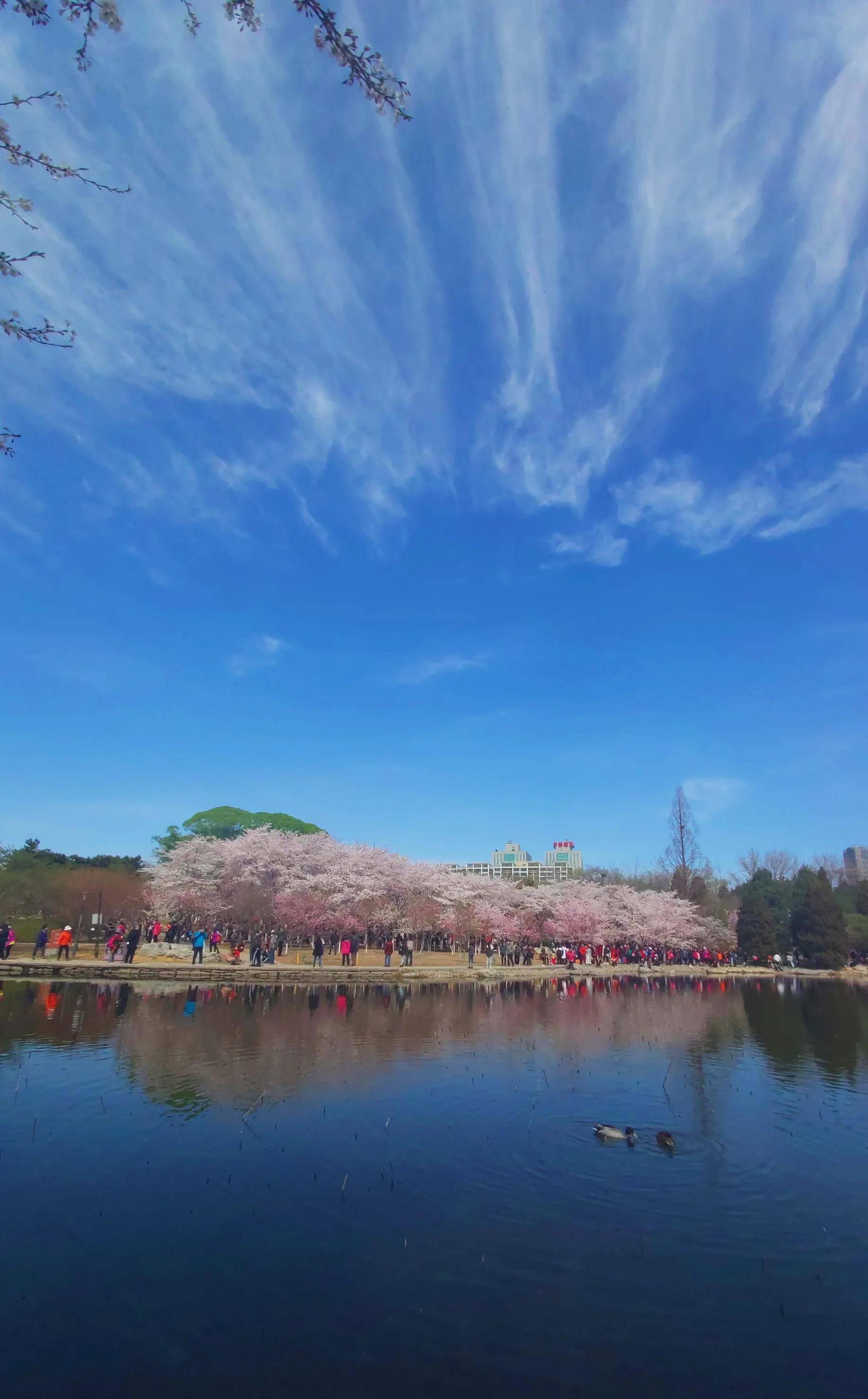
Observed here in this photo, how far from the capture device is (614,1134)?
12.5 metres

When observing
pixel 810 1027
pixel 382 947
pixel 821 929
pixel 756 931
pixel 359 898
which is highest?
pixel 359 898

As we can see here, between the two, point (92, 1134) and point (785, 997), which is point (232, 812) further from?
point (92, 1134)

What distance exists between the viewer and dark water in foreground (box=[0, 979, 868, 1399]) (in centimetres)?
658

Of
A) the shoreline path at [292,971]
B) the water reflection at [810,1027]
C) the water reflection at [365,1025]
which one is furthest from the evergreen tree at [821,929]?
the water reflection at [365,1025]

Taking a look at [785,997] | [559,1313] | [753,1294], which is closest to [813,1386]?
[753,1294]

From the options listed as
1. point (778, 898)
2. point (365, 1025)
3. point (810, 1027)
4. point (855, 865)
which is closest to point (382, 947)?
point (365, 1025)

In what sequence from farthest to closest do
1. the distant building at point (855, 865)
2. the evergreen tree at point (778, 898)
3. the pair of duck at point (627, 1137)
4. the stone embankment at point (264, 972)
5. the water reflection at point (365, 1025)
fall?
the distant building at point (855, 865) → the evergreen tree at point (778, 898) → the stone embankment at point (264, 972) → the water reflection at point (365, 1025) → the pair of duck at point (627, 1137)

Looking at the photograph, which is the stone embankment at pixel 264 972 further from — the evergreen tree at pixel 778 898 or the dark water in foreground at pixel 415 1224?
the evergreen tree at pixel 778 898

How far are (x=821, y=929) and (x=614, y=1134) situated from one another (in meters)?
64.8

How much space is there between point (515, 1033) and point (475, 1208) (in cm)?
1346

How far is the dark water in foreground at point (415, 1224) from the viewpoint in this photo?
21.6ft

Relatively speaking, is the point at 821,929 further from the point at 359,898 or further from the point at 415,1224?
the point at 415,1224

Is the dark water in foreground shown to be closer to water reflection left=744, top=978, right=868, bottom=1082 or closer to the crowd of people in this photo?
water reflection left=744, top=978, right=868, bottom=1082

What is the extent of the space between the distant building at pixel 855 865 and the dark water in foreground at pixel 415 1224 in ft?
369
